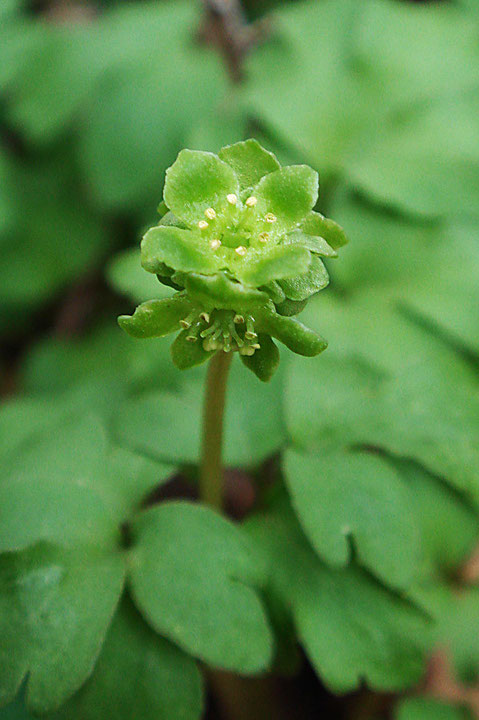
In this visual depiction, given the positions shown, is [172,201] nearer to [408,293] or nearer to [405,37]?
[408,293]

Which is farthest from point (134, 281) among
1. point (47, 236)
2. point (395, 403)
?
point (47, 236)

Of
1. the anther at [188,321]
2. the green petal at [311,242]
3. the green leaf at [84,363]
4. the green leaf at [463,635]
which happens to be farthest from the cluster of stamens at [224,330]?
the green leaf at [463,635]

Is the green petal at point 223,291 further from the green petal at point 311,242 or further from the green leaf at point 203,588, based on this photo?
the green leaf at point 203,588

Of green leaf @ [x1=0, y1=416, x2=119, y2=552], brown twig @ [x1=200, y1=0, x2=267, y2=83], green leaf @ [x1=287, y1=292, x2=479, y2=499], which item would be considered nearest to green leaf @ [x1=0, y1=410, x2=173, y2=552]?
green leaf @ [x1=0, y1=416, x2=119, y2=552]

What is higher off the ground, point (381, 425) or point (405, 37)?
point (405, 37)

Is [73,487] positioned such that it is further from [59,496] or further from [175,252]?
[175,252]

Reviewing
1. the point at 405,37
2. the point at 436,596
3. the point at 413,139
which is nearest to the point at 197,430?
the point at 436,596

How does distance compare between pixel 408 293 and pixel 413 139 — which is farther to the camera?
pixel 413 139

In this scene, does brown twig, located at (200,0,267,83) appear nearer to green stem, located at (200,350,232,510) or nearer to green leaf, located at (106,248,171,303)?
green leaf, located at (106,248,171,303)
